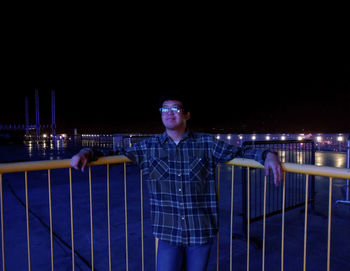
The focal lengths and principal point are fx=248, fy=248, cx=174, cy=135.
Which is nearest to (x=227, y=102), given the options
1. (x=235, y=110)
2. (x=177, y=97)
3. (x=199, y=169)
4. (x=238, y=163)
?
(x=235, y=110)

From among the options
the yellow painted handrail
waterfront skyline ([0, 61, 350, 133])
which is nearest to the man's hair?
the yellow painted handrail

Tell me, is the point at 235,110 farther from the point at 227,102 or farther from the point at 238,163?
the point at 238,163

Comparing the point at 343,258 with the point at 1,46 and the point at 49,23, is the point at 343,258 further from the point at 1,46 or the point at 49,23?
the point at 1,46

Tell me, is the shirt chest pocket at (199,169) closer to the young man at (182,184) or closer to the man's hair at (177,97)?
the young man at (182,184)

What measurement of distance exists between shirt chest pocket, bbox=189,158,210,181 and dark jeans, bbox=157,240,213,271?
1.67 ft

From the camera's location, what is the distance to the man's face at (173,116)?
1.98 meters

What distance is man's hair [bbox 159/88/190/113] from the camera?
6.65 feet

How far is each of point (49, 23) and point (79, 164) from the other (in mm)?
13297

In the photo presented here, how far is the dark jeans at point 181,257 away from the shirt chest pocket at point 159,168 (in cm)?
52

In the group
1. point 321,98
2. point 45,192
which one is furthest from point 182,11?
point 321,98

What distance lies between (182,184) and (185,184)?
0.08 ft

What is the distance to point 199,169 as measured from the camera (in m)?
1.92

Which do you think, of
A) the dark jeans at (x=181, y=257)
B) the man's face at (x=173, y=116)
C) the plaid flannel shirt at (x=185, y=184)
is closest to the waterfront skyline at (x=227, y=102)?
the man's face at (x=173, y=116)

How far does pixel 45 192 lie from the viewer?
6770 millimetres
